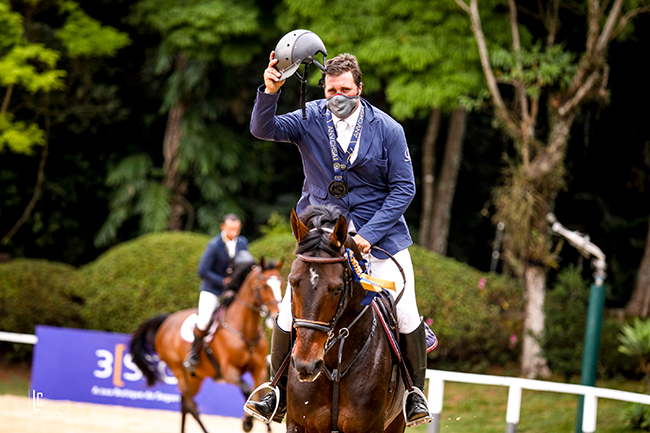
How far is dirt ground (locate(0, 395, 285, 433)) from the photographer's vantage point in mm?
9719

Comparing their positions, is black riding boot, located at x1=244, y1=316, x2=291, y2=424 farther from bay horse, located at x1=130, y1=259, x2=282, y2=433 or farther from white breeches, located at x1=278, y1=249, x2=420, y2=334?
bay horse, located at x1=130, y1=259, x2=282, y2=433

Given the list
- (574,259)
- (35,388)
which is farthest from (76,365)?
(574,259)

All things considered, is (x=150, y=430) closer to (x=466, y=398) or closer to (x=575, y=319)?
(x=466, y=398)

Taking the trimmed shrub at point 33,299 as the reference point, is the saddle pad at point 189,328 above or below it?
above

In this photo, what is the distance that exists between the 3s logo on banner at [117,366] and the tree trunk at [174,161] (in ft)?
18.0

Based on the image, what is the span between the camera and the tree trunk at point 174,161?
16.5 m

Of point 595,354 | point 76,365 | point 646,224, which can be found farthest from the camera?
point 646,224

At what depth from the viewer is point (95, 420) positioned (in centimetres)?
1038

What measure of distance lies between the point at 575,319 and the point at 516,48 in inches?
193

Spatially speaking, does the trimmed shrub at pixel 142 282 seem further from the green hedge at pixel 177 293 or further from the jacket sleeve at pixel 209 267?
the jacket sleeve at pixel 209 267

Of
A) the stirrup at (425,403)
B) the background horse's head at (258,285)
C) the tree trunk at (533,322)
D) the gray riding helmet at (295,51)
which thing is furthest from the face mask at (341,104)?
the tree trunk at (533,322)

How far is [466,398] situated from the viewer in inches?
470

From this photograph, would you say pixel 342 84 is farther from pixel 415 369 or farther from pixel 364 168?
pixel 415 369

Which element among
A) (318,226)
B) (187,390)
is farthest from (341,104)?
(187,390)
